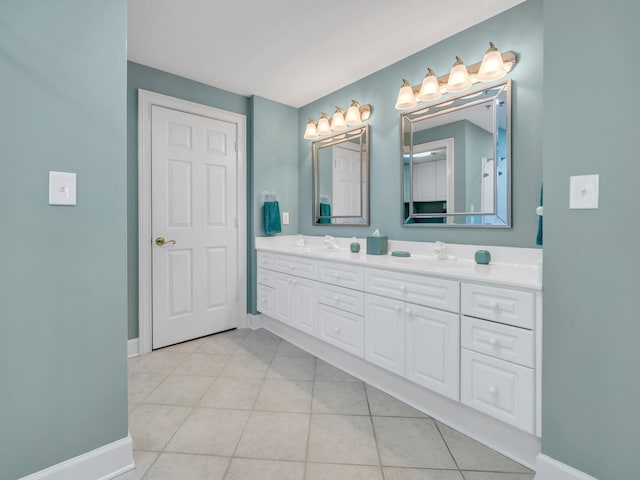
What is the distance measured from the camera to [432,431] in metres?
1.57

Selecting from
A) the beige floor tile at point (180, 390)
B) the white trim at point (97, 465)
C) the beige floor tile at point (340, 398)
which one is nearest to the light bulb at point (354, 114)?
the beige floor tile at point (340, 398)

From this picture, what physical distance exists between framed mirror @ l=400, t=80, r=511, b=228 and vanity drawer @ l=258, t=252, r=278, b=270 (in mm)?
1228

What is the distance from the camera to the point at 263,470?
1.32 metres

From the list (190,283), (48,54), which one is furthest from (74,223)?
(190,283)

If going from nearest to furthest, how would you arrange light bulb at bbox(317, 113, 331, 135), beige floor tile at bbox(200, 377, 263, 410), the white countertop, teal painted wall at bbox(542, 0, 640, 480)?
teal painted wall at bbox(542, 0, 640, 480) < the white countertop < beige floor tile at bbox(200, 377, 263, 410) < light bulb at bbox(317, 113, 331, 135)

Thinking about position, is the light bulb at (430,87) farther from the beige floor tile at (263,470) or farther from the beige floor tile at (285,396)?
the beige floor tile at (263,470)

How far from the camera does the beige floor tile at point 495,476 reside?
1.27 metres

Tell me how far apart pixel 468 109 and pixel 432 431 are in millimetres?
1938

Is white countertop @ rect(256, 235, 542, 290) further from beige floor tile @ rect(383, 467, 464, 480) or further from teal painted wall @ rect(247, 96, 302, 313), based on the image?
beige floor tile @ rect(383, 467, 464, 480)

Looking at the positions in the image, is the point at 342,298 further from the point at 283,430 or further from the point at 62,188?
the point at 62,188

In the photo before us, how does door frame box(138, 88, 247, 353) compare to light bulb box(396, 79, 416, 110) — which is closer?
light bulb box(396, 79, 416, 110)

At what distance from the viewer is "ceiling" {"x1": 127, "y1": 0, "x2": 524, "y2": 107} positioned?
1806 mm

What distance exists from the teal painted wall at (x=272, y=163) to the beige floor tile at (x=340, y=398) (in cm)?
138

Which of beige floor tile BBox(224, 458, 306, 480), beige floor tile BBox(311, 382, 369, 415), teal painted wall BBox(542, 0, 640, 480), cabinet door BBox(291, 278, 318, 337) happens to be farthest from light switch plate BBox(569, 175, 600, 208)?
cabinet door BBox(291, 278, 318, 337)
